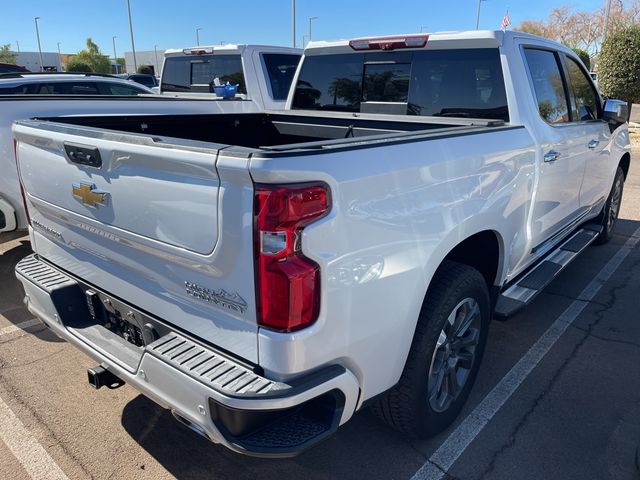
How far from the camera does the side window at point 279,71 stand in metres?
7.13

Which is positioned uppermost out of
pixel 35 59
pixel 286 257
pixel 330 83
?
pixel 35 59

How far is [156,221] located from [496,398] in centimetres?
230

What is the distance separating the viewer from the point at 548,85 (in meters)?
3.76

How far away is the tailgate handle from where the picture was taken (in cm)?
223

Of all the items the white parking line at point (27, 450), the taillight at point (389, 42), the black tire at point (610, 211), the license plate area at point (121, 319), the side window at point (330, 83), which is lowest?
the white parking line at point (27, 450)

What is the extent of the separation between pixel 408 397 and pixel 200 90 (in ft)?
20.3

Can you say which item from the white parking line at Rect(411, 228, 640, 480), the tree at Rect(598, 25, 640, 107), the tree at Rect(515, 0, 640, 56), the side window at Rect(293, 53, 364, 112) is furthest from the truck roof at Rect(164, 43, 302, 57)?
the tree at Rect(515, 0, 640, 56)

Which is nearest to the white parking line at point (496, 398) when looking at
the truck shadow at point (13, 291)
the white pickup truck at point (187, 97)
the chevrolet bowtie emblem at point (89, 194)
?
the chevrolet bowtie emblem at point (89, 194)

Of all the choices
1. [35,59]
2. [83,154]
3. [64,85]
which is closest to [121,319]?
[83,154]

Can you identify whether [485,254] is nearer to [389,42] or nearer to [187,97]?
[389,42]

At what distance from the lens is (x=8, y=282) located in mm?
4973

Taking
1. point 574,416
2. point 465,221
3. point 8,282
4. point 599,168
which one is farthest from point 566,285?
point 8,282

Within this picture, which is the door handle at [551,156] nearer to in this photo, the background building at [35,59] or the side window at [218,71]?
the side window at [218,71]

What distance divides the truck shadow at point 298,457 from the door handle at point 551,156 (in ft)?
6.35
